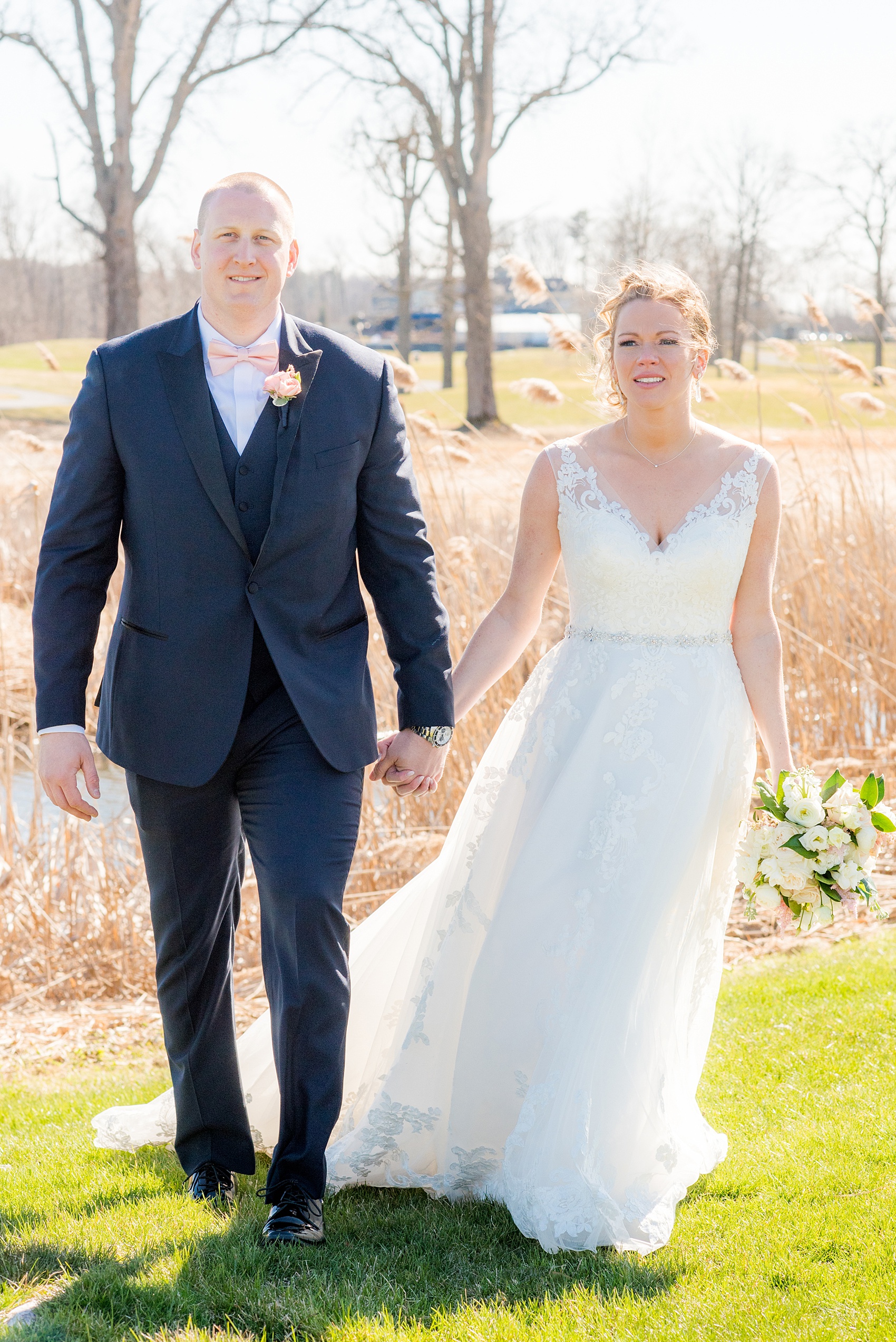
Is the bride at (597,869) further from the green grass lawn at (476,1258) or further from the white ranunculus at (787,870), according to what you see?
the white ranunculus at (787,870)

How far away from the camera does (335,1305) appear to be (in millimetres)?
2320

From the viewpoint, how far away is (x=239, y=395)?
2.68 meters

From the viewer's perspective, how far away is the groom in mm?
2588

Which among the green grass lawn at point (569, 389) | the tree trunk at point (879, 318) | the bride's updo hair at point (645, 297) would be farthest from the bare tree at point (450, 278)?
the bride's updo hair at point (645, 297)

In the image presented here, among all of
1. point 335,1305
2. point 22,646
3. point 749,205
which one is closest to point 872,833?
point 335,1305

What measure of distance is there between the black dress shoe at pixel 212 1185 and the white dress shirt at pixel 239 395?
1.05 metres

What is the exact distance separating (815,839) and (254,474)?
1391mm

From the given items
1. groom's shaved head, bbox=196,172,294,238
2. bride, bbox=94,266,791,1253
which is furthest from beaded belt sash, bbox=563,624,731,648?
groom's shaved head, bbox=196,172,294,238

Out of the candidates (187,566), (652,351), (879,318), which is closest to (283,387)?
(187,566)

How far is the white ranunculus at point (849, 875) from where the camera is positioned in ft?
8.96

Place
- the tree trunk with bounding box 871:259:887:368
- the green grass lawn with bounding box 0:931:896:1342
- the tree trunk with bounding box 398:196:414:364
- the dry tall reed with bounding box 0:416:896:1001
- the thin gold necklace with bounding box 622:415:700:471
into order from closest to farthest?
1. the green grass lawn with bounding box 0:931:896:1342
2. the thin gold necklace with bounding box 622:415:700:471
3. the dry tall reed with bounding box 0:416:896:1001
4. the tree trunk with bounding box 871:259:887:368
5. the tree trunk with bounding box 398:196:414:364

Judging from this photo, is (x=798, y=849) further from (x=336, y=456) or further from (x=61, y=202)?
(x=61, y=202)

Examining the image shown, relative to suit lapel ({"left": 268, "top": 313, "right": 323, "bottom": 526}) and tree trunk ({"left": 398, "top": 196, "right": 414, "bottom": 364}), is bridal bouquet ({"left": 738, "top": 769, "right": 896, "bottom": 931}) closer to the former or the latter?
suit lapel ({"left": 268, "top": 313, "right": 323, "bottom": 526})

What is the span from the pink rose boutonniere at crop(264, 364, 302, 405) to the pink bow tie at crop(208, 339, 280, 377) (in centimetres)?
8
